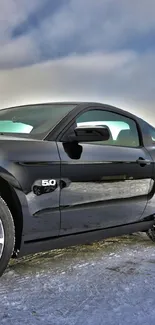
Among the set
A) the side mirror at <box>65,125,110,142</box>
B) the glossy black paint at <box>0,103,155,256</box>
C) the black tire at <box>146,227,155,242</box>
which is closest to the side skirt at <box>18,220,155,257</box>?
the glossy black paint at <box>0,103,155,256</box>

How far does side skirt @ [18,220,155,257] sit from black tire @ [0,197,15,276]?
117mm

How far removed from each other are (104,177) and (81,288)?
94 cm

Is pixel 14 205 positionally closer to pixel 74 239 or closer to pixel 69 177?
pixel 69 177

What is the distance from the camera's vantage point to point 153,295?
8.81ft

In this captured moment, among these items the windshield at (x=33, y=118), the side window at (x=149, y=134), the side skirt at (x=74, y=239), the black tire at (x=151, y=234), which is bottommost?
the black tire at (x=151, y=234)

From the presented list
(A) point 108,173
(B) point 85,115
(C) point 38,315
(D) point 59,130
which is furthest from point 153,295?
(B) point 85,115

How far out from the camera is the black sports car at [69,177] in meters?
2.80

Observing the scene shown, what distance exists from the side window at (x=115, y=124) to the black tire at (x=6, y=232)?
1021 millimetres

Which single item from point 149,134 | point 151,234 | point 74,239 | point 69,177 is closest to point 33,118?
point 69,177

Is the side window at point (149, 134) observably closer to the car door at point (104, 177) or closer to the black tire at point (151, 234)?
the car door at point (104, 177)

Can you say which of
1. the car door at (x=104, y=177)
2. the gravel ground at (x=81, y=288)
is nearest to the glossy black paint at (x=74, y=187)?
the car door at (x=104, y=177)

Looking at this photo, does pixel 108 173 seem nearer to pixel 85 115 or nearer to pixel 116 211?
pixel 116 211

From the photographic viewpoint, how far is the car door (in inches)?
121

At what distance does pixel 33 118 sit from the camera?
11.4 ft
